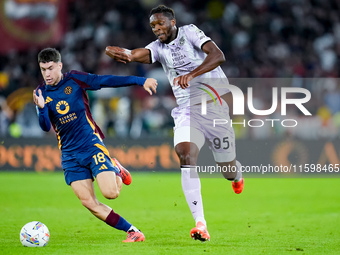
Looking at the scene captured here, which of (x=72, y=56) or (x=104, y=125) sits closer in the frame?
(x=104, y=125)

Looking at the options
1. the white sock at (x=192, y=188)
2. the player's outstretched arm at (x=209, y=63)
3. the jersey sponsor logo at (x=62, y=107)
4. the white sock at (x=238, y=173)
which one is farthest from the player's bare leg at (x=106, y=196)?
the white sock at (x=238, y=173)

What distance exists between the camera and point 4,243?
796 centimetres

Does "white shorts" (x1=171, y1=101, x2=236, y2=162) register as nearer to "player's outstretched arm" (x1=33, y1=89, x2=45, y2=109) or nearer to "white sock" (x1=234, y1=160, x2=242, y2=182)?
"white sock" (x1=234, y1=160, x2=242, y2=182)

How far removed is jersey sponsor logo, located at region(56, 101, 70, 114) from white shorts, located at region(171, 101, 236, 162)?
1.38m

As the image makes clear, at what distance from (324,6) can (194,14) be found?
4.68m

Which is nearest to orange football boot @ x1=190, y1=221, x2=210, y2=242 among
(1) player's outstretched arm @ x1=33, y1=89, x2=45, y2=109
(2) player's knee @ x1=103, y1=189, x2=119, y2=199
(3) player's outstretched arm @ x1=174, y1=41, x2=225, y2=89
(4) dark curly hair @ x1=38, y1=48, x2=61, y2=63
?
(2) player's knee @ x1=103, y1=189, x2=119, y2=199

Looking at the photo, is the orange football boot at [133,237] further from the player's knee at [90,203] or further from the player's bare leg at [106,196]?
the player's knee at [90,203]

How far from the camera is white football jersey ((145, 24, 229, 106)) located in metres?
8.51

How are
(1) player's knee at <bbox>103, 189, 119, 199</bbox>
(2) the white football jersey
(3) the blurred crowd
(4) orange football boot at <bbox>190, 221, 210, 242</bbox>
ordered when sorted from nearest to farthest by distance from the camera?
1. (4) orange football boot at <bbox>190, 221, 210, 242</bbox>
2. (1) player's knee at <bbox>103, 189, 119, 199</bbox>
3. (2) the white football jersey
4. (3) the blurred crowd

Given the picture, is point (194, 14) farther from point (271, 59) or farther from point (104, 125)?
point (104, 125)

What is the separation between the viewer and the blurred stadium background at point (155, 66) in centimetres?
1773

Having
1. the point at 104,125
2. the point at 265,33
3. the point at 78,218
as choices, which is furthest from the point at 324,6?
the point at 78,218

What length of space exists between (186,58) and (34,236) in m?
2.91

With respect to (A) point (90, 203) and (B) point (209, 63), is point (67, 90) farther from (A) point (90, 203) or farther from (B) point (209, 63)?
(B) point (209, 63)
